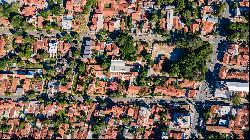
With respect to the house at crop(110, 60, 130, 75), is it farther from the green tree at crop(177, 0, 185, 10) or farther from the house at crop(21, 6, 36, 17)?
the house at crop(21, 6, 36, 17)

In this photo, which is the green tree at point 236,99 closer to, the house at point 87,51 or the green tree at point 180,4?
the green tree at point 180,4

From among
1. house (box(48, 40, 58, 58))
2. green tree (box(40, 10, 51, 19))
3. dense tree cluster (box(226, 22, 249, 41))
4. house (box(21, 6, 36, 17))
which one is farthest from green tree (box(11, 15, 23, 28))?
dense tree cluster (box(226, 22, 249, 41))

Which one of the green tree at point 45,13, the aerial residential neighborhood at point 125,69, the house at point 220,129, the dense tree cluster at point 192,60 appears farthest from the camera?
the green tree at point 45,13

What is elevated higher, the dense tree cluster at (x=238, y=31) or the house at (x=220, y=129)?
the dense tree cluster at (x=238, y=31)

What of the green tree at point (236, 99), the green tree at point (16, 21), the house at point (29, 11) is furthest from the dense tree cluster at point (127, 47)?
the green tree at point (236, 99)

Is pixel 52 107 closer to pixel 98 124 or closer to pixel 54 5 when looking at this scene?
pixel 98 124

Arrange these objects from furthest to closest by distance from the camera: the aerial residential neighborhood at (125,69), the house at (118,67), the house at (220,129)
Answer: the house at (118,67) → the aerial residential neighborhood at (125,69) → the house at (220,129)

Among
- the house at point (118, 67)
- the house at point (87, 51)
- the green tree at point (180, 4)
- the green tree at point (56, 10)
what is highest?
the green tree at point (180, 4)
